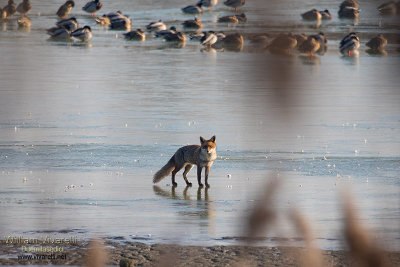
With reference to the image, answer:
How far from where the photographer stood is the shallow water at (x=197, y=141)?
2207 millimetres

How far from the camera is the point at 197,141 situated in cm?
1252

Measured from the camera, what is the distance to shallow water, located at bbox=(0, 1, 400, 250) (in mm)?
2207

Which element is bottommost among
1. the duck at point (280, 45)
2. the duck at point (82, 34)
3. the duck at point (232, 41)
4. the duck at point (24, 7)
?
the duck at point (280, 45)

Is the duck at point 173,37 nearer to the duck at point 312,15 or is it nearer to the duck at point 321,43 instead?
the duck at point 321,43

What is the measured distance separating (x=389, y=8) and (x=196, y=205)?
23.6 ft

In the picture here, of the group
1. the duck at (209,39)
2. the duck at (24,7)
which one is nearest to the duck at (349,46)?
the duck at (209,39)

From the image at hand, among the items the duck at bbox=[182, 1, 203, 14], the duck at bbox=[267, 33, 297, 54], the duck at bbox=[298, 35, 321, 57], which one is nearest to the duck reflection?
the duck at bbox=[267, 33, 297, 54]

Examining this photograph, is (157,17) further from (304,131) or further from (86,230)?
(86,230)

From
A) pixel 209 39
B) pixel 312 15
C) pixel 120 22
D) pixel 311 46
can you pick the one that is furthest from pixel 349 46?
pixel 120 22

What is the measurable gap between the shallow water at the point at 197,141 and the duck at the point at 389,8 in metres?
0.09

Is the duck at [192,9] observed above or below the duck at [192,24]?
above

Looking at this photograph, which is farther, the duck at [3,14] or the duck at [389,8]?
the duck at [3,14]

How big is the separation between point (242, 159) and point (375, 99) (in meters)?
7.20

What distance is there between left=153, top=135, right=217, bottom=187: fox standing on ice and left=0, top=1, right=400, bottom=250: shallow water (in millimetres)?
164
